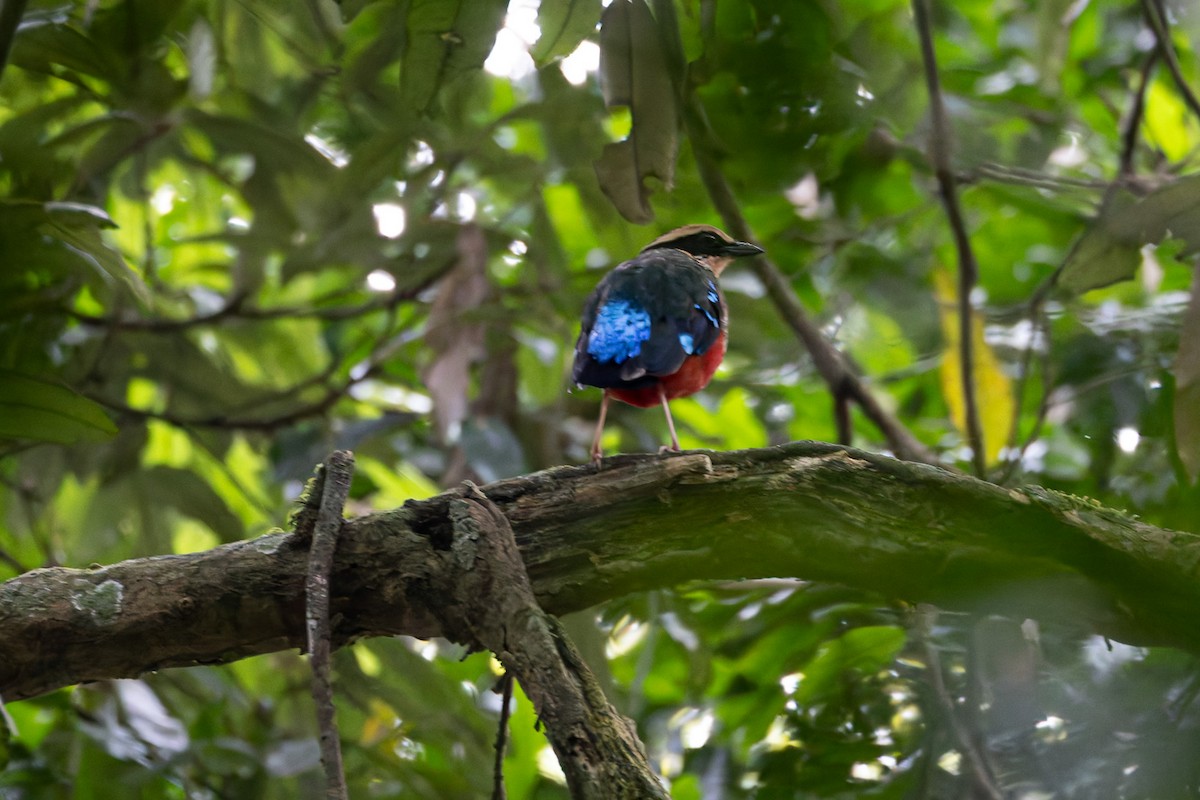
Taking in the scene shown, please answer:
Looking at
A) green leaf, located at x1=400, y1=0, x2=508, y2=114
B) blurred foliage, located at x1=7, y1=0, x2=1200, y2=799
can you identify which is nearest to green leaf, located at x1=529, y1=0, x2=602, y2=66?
blurred foliage, located at x1=7, y1=0, x2=1200, y2=799

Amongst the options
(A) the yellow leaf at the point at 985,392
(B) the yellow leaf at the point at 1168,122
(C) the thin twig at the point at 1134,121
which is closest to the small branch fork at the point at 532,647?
(A) the yellow leaf at the point at 985,392

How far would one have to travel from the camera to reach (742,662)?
4.20 meters

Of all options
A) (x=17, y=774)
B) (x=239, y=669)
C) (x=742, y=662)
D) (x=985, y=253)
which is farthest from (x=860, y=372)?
(x=17, y=774)

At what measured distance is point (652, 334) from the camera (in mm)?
3539

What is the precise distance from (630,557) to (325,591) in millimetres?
629

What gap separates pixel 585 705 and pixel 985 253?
203 inches

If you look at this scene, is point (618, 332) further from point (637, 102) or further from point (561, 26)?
point (561, 26)

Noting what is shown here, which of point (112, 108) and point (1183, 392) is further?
point (112, 108)

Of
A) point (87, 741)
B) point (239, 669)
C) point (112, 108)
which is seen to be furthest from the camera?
point (239, 669)

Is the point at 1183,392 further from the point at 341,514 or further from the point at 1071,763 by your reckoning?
the point at 341,514

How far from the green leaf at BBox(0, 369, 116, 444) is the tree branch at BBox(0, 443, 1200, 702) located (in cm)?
55

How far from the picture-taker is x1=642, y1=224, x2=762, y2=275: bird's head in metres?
4.50

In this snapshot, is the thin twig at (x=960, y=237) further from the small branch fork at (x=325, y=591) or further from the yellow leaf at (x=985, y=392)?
the small branch fork at (x=325, y=591)

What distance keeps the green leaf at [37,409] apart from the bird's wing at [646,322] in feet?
4.48
